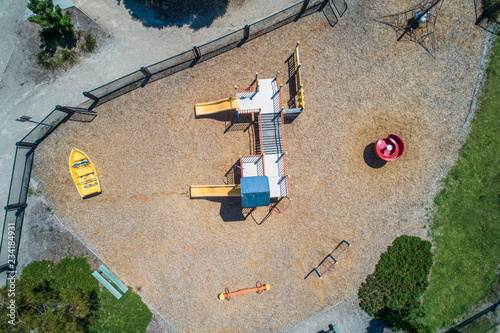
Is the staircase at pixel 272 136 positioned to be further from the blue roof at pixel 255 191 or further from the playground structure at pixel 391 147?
the playground structure at pixel 391 147

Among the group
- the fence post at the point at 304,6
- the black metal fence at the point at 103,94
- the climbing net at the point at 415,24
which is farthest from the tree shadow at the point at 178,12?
the climbing net at the point at 415,24

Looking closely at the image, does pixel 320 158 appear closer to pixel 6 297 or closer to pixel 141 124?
pixel 141 124

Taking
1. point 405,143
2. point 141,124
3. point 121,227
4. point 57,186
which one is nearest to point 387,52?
point 405,143

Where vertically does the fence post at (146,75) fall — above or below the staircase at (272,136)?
above

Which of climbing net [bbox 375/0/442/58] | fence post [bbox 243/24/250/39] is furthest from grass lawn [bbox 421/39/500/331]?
fence post [bbox 243/24/250/39]

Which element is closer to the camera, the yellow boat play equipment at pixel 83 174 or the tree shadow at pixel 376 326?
the yellow boat play equipment at pixel 83 174

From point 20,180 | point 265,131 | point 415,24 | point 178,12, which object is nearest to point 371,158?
point 265,131
